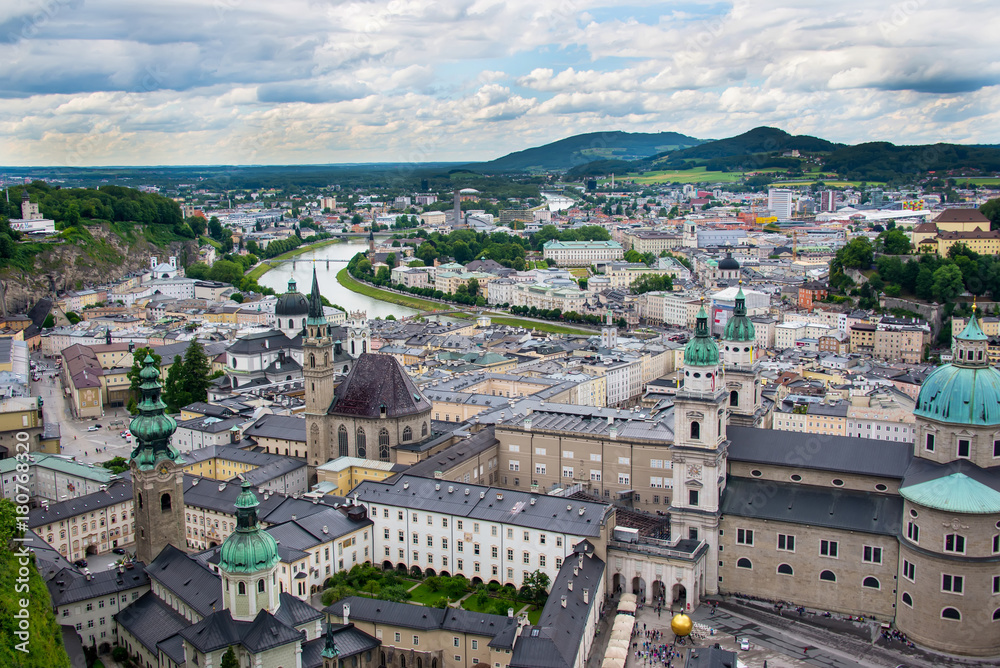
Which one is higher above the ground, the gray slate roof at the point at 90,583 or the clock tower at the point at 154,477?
the clock tower at the point at 154,477

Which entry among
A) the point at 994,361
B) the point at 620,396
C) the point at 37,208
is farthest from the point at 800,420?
the point at 37,208

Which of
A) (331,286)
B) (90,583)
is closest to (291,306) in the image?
(90,583)

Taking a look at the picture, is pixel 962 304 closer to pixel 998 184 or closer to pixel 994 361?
pixel 994 361

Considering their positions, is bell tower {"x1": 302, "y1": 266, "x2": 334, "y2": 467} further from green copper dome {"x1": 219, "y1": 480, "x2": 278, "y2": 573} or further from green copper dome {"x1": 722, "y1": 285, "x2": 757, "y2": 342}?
green copper dome {"x1": 219, "y1": 480, "x2": 278, "y2": 573}

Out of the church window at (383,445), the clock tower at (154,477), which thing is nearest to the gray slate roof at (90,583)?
the clock tower at (154,477)

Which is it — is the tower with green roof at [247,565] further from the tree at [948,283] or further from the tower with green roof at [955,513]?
the tree at [948,283]

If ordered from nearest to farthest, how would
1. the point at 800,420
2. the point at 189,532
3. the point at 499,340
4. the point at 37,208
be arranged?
the point at 189,532 → the point at 800,420 → the point at 499,340 → the point at 37,208

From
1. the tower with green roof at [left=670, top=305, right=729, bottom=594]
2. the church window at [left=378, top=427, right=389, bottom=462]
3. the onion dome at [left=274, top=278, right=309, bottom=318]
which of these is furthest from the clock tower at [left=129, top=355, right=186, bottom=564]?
the onion dome at [left=274, top=278, right=309, bottom=318]
